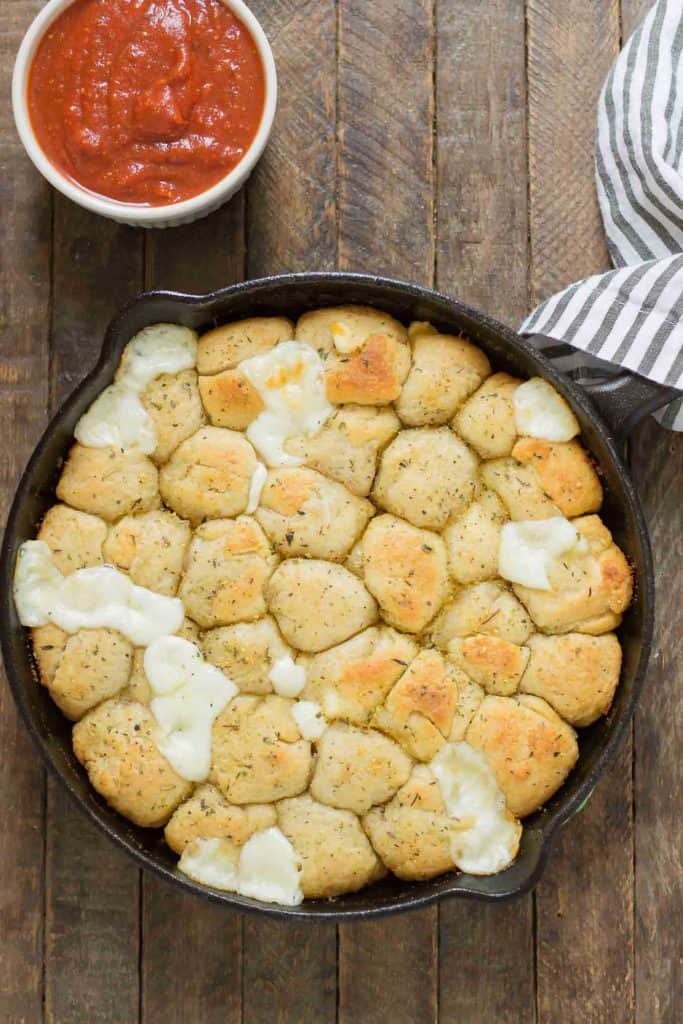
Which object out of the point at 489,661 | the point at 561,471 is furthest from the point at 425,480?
the point at 489,661

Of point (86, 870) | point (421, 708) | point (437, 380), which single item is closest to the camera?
point (421, 708)

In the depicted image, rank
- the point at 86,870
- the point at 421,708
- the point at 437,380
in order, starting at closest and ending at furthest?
the point at 421,708 → the point at 437,380 → the point at 86,870

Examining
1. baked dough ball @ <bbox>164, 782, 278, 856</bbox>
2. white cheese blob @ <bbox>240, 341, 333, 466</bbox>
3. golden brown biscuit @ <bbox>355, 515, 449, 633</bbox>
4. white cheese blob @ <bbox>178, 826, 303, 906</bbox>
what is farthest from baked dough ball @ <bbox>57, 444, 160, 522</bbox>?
white cheese blob @ <bbox>178, 826, 303, 906</bbox>

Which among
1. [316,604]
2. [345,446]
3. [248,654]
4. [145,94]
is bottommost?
[248,654]

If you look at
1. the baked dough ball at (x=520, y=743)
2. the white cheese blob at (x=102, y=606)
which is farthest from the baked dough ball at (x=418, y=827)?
the white cheese blob at (x=102, y=606)

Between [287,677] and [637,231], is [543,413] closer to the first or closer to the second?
[637,231]

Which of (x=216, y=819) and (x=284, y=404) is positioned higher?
(x=284, y=404)
